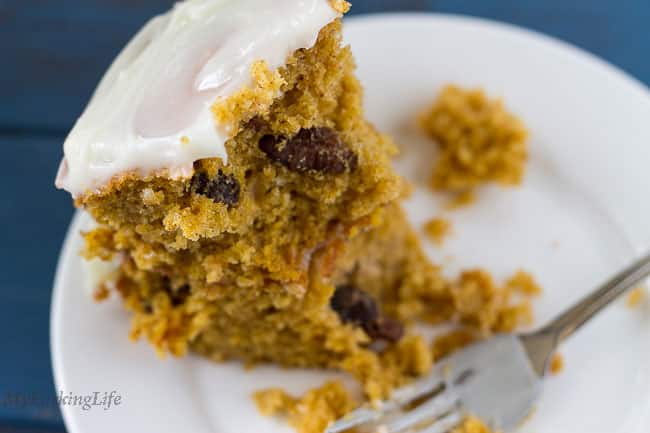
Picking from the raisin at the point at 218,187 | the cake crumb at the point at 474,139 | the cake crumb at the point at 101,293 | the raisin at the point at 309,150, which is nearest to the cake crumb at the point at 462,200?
the cake crumb at the point at 474,139

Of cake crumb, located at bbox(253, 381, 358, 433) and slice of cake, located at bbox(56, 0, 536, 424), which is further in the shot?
cake crumb, located at bbox(253, 381, 358, 433)

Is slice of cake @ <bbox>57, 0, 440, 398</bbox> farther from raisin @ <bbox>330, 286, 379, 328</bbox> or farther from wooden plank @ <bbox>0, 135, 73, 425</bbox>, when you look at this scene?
wooden plank @ <bbox>0, 135, 73, 425</bbox>

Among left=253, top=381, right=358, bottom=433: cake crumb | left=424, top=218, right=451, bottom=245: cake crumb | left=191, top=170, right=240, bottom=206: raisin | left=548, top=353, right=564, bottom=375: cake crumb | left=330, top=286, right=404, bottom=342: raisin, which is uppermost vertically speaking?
left=191, top=170, right=240, bottom=206: raisin

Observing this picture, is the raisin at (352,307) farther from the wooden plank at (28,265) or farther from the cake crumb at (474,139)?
the wooden plank at (28,265)

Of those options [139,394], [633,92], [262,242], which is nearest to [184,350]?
[139,394]

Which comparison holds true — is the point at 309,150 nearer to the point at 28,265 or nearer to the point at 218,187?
the point at 218,187

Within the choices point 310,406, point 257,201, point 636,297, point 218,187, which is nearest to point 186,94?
point 218,187

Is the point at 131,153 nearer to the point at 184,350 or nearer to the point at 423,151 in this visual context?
the point at 184,350

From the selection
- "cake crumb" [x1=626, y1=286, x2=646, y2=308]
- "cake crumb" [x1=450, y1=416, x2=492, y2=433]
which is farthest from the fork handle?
"cake crumb" [x1=450, y1=416, x2=492, y2=433]
